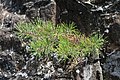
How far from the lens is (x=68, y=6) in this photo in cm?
214

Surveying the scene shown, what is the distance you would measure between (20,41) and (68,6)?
1.65 ft

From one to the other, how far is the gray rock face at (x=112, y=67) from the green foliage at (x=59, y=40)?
0.37ft

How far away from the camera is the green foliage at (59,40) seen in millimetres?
1880

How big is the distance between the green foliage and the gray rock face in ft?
0.37

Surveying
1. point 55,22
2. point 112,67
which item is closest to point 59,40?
point 55,22

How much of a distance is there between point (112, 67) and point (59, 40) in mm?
453

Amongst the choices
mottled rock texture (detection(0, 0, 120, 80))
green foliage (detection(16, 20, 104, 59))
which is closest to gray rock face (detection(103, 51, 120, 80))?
mottled rock texture (detection(0, 0, 120, 80))

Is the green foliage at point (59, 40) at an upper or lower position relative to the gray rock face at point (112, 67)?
upper

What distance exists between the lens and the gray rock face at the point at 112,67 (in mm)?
1878

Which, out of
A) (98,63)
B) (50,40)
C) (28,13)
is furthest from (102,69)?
(28,13)

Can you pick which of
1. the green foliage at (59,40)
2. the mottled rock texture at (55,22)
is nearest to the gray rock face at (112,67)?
the mottled rock texture at (55,22)

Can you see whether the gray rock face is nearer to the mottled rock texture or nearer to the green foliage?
the mottled rock texture

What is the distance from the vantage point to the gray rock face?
1878 mm

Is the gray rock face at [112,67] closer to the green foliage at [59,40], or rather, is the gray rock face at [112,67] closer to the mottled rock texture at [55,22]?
the mottled rock texture at [55,22]
